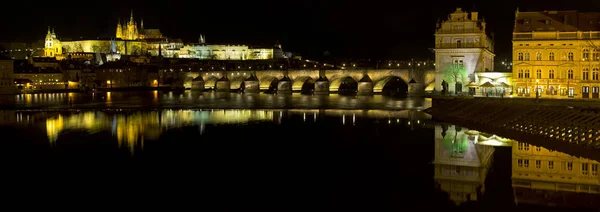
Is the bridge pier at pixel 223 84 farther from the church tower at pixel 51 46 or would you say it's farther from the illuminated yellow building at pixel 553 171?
the illuminated yellow building at pixel 553 171

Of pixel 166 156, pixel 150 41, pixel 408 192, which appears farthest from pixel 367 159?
pixel 150 41

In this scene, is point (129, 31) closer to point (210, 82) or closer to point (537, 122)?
point (210, 82)

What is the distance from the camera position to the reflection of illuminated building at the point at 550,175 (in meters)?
15.9

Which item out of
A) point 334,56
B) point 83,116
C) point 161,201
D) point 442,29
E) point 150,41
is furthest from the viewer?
point 150,41

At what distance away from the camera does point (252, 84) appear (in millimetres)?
97438

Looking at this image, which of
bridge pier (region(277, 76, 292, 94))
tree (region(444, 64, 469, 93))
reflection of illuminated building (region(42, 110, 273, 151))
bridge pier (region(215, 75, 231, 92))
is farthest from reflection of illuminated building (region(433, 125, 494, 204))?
bridge pier (region(215, 75, 231, 92))

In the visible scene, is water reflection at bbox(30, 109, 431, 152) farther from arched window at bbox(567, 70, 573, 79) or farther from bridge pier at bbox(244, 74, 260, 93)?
bridge pier at bbox(244, 74, 260, 93)

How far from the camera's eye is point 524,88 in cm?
4597

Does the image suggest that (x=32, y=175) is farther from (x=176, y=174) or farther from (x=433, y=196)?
(x=433, y=196)

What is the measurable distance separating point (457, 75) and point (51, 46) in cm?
13447

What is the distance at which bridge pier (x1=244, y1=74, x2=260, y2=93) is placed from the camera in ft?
317

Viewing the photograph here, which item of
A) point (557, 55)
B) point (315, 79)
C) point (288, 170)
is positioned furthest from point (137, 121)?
point (315, 79)

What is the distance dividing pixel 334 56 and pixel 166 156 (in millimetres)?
144992

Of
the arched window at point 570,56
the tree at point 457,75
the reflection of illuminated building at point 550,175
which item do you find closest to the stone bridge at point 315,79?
the tree at point 457,75
